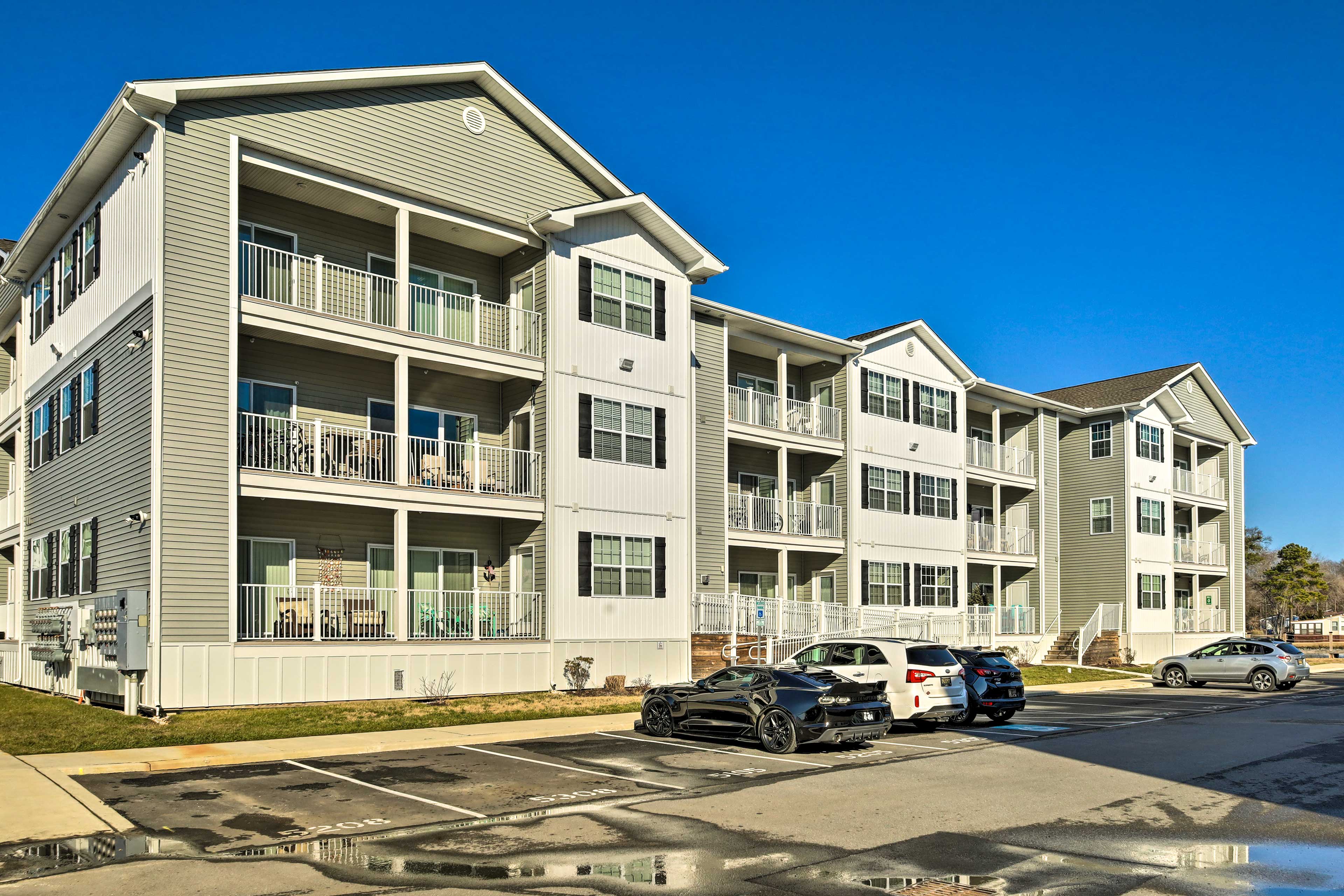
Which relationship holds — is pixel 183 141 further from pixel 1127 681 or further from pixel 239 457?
pixel 1127 681

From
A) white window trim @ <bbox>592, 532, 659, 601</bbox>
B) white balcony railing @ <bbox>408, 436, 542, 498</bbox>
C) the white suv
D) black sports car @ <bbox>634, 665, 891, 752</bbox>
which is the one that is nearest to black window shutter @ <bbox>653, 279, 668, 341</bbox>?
white balcony railing @ <bbox>408, 436, 542, 498</bbox>

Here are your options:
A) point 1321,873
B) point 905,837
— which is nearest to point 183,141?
point 905,837

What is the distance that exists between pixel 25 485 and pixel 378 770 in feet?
65.7

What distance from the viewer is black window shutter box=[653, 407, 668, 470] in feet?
97.5

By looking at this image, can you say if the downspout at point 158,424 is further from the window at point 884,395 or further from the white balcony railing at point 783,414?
the window at point 884,395

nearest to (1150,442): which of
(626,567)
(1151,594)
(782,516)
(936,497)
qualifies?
(1151,594)

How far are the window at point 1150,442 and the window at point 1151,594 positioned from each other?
5.17m

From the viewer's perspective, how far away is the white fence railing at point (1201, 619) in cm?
5228

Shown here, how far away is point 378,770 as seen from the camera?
1537cm

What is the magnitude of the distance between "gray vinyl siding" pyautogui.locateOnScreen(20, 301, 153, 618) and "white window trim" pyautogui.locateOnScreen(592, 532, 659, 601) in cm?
1013

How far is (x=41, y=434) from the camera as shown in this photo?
29.3 meters

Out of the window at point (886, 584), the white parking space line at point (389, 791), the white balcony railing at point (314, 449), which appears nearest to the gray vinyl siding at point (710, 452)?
the window at point (886, 584)

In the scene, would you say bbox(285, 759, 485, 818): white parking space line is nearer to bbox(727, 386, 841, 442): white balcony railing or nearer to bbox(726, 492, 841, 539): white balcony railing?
bbox(726, 492, 841, 539): white balcony railing

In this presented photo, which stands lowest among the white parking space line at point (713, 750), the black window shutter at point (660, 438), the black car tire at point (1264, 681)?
the black car tire at point (1264, 681)
